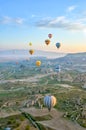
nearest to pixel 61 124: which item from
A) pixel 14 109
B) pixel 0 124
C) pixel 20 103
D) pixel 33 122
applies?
pixel 33 122

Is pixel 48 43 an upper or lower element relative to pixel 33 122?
upper

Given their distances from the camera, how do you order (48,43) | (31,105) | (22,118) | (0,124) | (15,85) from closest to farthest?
(0,124)
(22,118)
(31,105)
(48,43)
(15,85)

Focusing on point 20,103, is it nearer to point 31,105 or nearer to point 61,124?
point 31,105

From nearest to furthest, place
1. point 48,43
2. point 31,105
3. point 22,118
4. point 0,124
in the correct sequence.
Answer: point 0,124
point 22,118
point 31,105
point 48,43

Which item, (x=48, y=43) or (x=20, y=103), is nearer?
(x=20, y=103)

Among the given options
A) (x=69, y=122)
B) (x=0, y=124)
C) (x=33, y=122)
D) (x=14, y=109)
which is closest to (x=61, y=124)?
(x=69, y=122)

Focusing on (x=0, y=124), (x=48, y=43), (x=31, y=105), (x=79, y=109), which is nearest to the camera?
(x=0, y=124)

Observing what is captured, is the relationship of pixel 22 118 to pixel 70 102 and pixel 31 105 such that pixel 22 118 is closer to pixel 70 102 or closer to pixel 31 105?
pixel 31 105

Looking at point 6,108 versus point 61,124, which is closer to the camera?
point 61,124

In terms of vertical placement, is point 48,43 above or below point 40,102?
above
